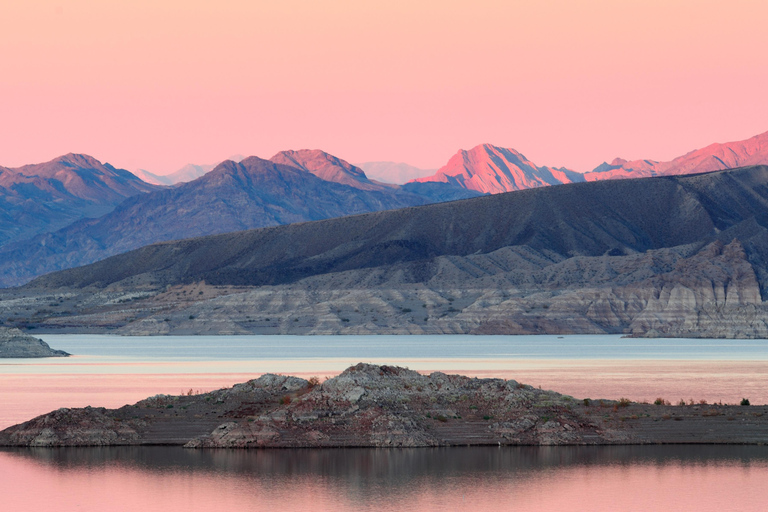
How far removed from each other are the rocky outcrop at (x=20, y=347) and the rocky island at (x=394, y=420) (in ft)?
252

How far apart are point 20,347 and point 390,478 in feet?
305

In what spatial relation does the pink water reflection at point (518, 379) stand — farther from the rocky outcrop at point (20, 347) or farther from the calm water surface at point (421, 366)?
the rocky outcrop at point (20, 347)

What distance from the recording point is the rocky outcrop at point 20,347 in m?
120

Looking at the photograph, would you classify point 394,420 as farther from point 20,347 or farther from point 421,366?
point 20,347

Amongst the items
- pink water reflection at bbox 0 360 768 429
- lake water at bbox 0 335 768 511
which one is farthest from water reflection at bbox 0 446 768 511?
pink water reflection at bbox 0 360 768 429

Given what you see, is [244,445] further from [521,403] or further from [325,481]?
[521,403]

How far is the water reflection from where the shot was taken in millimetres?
32219

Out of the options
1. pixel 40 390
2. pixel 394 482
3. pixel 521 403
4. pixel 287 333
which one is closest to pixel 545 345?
pixel 287 333

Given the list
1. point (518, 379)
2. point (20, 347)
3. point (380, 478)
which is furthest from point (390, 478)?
point (20, 347)

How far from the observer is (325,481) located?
116 ft

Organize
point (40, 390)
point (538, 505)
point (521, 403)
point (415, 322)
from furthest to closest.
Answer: point (415, 322)
point (40, 390)
point (521, 403)
point (538, 505)

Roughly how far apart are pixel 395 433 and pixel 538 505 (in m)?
10.6

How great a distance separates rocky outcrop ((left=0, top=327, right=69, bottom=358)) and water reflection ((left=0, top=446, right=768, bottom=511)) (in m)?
82.2

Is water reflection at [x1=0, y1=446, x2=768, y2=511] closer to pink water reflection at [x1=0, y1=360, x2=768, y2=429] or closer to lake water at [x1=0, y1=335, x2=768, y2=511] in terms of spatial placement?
lake water at [x1=0, y1=335, x2=768, y2=511]
